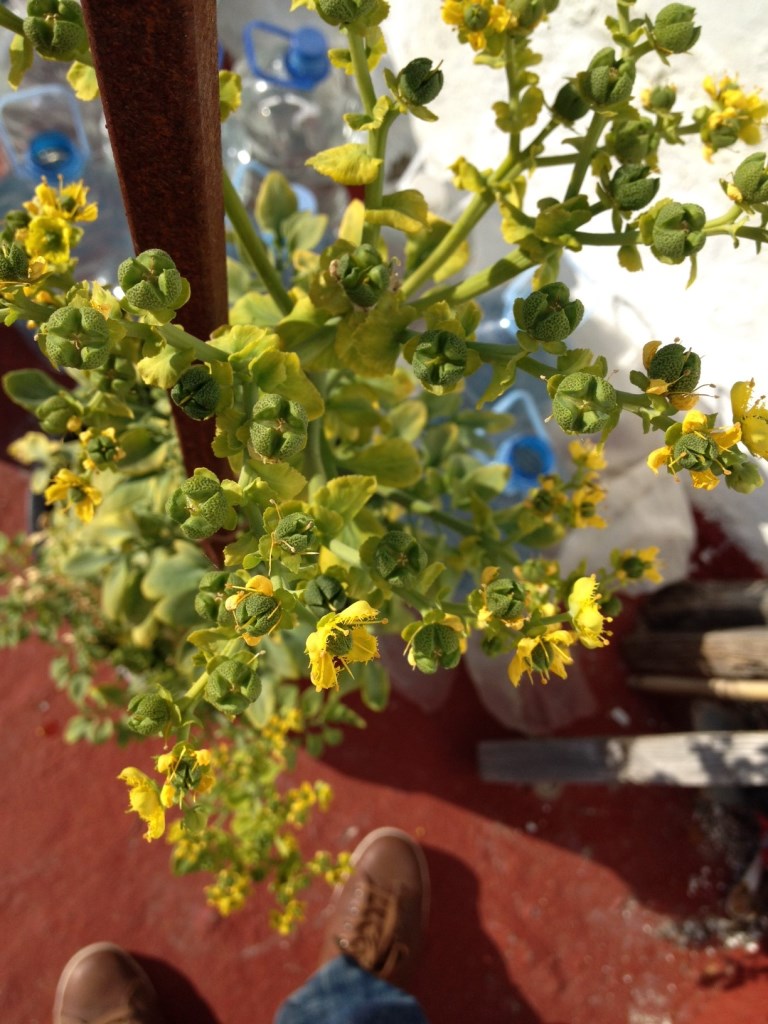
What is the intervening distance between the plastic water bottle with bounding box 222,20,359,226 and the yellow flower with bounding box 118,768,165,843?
181 centimetres

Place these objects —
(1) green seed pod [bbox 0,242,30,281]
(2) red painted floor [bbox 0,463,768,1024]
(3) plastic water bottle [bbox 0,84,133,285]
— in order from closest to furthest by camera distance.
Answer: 1. (1) green seed pod [bbox 0,242,30,281]
2. (2) red painted floor [bbox 0,463,768,1024]
3. (3) plastic water bottle [bbox 0,84,133,285]

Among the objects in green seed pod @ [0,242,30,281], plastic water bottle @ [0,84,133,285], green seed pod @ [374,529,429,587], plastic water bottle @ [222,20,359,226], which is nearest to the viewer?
green seed pod @ [0,242,30,281]

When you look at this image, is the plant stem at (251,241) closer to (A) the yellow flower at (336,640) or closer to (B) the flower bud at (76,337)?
(B) the flower bud at (76,337)

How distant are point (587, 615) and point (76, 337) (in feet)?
1.62

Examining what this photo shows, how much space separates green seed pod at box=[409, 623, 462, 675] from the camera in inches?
Answer: 25.9

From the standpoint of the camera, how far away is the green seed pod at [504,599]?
670mm

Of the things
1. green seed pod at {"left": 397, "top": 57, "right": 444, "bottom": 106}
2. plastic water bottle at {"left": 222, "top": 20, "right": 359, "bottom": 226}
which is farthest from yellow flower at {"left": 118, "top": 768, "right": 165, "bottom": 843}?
plastic water bottle at {"left": 222, "top": 20, "right": 359, "bottom": 226}

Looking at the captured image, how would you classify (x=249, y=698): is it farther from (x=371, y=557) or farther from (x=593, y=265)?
(x=593, y=265)

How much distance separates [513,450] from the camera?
5.91ft

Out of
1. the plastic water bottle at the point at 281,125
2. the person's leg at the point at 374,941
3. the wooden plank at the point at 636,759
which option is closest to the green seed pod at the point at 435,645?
the wooden plank at the point at 636,759

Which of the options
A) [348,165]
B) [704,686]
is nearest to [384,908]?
[704,686]

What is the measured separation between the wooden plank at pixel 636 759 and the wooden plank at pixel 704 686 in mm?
76

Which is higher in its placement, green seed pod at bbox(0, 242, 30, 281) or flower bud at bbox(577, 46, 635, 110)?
flower bud at bbox(577, 46, 635, 110)

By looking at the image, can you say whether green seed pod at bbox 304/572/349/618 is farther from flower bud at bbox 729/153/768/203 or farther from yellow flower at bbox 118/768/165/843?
flower bud at bbox 729/153/768/203
